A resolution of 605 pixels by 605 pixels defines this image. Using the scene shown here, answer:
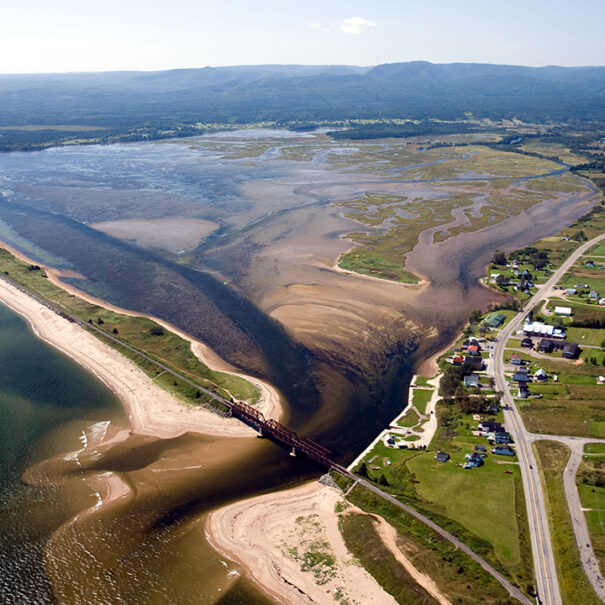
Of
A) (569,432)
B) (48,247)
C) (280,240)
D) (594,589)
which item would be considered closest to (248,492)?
(594,589)

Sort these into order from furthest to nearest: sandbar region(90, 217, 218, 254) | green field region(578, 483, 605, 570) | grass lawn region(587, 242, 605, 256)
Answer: sandbar region(90, 217, 218, 254) < grass lawn region(587, 242, 605, 256) < green field region(578, 483, 605, 570)

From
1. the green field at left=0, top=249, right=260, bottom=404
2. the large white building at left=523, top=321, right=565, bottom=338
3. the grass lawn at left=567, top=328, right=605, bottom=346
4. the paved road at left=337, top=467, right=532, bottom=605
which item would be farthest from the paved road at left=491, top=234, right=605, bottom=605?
the green field at left=0, top=249, right=260, bottom=404

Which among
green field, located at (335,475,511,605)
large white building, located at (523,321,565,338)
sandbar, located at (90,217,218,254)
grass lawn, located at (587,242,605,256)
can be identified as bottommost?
green field, located at (335,475,511,605)

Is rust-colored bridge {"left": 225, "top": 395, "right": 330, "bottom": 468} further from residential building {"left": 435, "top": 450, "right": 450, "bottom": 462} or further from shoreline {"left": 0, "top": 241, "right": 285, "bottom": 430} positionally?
residential building {"left": 435, "top": 450, "right": 450, "bottom": 462}

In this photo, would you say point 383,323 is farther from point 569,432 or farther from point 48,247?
point 48,247

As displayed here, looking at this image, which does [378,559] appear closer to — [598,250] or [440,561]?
[440,561]

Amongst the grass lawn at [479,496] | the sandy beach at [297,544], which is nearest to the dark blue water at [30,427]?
the sandy beach at [297,544]
